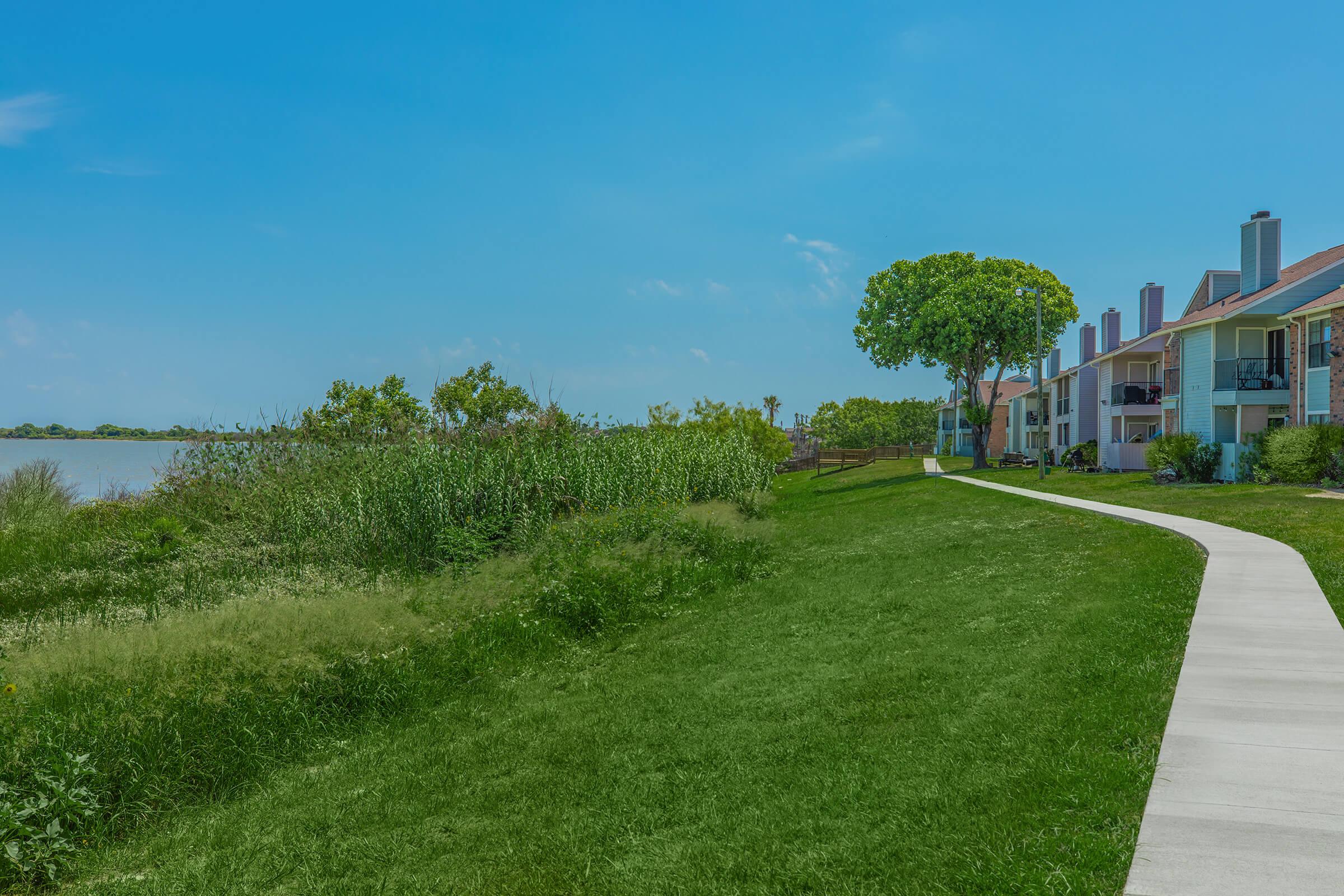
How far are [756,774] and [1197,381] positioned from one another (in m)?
29.8

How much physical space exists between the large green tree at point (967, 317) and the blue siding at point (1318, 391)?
519 inches

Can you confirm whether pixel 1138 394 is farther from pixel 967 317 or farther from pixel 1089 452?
pixel 967 317

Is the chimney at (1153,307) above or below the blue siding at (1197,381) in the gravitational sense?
above

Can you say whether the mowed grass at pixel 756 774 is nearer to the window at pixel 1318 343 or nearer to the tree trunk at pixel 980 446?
the window at pixel 1318 343

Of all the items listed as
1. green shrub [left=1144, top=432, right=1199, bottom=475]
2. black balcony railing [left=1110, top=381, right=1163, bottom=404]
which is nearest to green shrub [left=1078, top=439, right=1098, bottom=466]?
black balcony railing [left=1110, top=381, right=1163, bottom=404]

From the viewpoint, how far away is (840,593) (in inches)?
397

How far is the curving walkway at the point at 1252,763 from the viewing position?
3.18m

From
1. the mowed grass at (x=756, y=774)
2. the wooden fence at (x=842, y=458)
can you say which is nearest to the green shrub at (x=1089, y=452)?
the wooden fence at (x=842, y=458)

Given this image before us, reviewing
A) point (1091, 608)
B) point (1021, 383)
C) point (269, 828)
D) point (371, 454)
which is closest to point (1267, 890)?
point (269, 828)

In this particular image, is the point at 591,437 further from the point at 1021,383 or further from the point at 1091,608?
the point at 1021,383

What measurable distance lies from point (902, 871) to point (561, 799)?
197 cm

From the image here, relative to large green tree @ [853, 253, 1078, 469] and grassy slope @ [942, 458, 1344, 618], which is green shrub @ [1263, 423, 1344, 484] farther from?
large green tree @ [853, 253, 1078, 469]

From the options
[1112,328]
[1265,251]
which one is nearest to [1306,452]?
[1265,251]

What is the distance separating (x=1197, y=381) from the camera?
2884 centimetres
